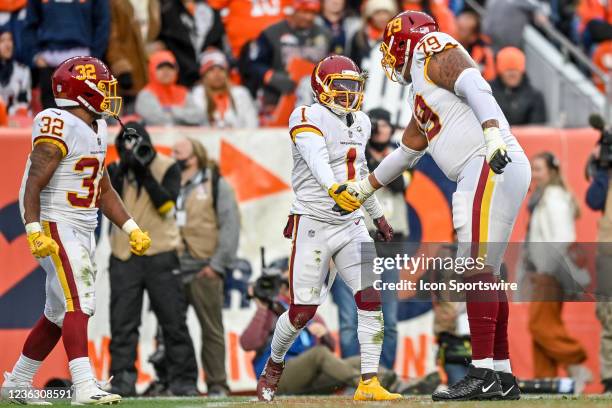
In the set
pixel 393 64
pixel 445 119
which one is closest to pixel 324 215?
pixel 393 64

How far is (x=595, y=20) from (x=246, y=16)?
12.7 feet

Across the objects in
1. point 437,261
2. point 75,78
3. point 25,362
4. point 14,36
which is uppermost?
point 14,36

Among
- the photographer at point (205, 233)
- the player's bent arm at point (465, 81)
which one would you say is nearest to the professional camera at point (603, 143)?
the photographer at point (205, 233)

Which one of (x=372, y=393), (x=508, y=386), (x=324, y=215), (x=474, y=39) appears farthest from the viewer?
(x=474, y=39)

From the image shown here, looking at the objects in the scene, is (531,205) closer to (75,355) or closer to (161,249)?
(161,249)

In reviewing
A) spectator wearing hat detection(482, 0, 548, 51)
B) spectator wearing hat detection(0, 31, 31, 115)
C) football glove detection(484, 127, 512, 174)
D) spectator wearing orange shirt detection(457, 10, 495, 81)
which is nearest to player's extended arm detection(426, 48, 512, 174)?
football glove detection(484, 127, 512, 174)

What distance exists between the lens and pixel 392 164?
8547mm

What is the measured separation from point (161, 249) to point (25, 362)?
2630mm

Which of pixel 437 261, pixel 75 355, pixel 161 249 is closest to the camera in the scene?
pixel 75 355

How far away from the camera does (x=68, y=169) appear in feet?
28.0

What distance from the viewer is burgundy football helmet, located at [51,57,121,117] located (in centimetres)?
863

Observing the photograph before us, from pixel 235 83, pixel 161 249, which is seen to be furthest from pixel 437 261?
pixel 235 83

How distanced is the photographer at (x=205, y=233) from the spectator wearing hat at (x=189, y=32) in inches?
66.6

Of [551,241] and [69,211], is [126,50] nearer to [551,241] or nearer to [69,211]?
[551,241]
